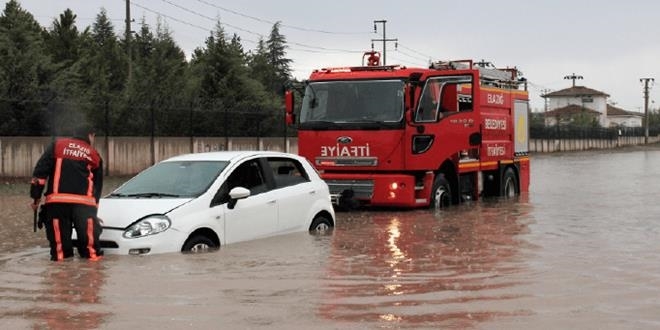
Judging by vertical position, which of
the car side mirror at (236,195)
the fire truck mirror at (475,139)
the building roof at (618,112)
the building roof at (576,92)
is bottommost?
the car side mirror at (236,195)

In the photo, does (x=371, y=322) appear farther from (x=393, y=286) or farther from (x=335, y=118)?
(x=335, y=118)

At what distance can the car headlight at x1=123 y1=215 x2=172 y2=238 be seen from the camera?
9.28 m

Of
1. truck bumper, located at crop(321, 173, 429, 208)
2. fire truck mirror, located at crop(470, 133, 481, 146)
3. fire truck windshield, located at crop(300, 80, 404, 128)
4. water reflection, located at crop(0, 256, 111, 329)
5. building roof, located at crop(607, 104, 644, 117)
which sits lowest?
water reflection, located at crop(0, 256, 111, 329)

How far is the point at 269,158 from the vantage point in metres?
11.3

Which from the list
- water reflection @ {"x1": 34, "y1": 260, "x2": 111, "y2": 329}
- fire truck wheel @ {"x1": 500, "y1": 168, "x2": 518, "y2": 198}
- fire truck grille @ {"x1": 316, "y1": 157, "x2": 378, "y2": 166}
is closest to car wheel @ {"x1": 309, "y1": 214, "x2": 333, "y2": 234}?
water reflection @ {"x1": 34, "y1": 260, "x2": 111, "y2": 329}

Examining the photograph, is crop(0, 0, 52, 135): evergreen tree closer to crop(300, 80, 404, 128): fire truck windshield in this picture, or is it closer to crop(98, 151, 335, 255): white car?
crop(300, 80, 404, 128): fire truck windshield

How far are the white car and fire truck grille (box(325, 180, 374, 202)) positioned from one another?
4457 millimetres

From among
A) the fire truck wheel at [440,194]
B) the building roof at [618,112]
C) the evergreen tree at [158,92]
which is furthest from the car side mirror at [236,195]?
the building roof at [618,112]

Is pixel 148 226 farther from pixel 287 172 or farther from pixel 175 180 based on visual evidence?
pixel 287 172

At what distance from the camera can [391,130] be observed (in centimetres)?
1628

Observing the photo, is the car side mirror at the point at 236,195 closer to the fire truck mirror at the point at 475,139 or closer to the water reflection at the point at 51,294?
the water reflection at the point at 51,294

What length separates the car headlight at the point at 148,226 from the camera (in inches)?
365

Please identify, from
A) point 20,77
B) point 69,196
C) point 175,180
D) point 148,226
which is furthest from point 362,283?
point 20,77

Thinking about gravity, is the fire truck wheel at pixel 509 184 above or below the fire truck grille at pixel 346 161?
below
